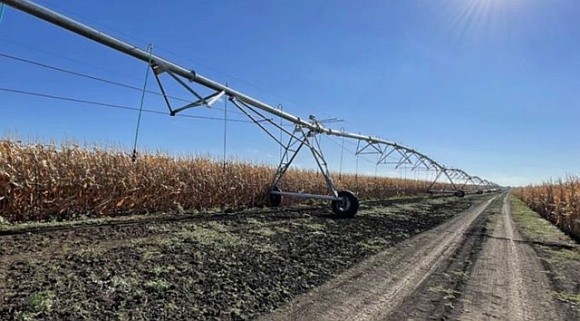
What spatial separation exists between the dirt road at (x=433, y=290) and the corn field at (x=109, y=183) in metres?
6.73

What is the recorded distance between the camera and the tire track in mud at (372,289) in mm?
3441

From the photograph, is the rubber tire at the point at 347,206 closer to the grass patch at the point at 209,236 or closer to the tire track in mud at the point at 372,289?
the tire track in mud at the point at 372,289

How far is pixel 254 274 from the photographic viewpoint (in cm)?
452

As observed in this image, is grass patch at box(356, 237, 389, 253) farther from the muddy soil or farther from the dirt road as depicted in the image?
the dirt road

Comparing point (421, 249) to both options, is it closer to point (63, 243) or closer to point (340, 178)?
point (63, 243)

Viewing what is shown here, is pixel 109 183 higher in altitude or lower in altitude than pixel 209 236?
higher

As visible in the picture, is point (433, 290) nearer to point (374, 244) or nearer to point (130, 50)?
point (374, 244)

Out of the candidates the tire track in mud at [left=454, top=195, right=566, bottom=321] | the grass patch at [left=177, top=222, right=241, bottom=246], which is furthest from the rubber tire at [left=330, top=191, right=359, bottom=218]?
the grass patch at [left=177, top=222, right=241, bottom=246]

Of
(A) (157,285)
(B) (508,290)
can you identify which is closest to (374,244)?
(B) (508,290)

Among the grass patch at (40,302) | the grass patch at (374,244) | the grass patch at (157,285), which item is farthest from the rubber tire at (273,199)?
the grass patch at (40,302)

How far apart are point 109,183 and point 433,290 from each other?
8016 mm

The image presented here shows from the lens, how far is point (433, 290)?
431cm

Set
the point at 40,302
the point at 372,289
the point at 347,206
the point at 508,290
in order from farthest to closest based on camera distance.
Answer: the point at 347,206 → the point at 508,290 → the point at 372,289 → the point at 40,302

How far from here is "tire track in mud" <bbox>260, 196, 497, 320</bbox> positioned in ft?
11.3
